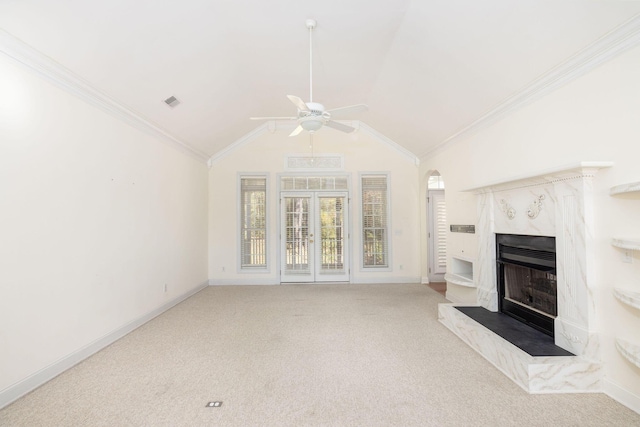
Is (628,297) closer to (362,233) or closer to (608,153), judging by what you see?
(608,153)

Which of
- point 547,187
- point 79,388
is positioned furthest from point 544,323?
point 79,388

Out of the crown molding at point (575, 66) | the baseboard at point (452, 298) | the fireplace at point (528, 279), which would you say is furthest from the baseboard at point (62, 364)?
the crown molding at point (575, 66)

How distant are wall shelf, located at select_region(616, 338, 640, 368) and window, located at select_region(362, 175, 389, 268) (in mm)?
4600

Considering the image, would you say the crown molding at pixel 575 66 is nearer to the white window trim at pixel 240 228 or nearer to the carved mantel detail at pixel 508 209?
the carved mantel detail at pixel 508 209

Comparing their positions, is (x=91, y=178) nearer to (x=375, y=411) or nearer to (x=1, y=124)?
(x=1, y=124)

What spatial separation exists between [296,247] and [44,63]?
5037 millimetres

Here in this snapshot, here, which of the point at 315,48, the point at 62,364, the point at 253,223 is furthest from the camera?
the point at 253,223

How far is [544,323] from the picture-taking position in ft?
9.84

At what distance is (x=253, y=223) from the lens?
6.79 meters

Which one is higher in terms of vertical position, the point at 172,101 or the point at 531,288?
the point at 172,101

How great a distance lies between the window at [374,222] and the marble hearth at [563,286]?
3.48 metres

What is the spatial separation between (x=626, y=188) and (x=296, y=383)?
287 cm

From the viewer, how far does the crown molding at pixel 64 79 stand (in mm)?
2357

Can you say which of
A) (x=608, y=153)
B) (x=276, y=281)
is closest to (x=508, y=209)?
(x=608, y=153)
